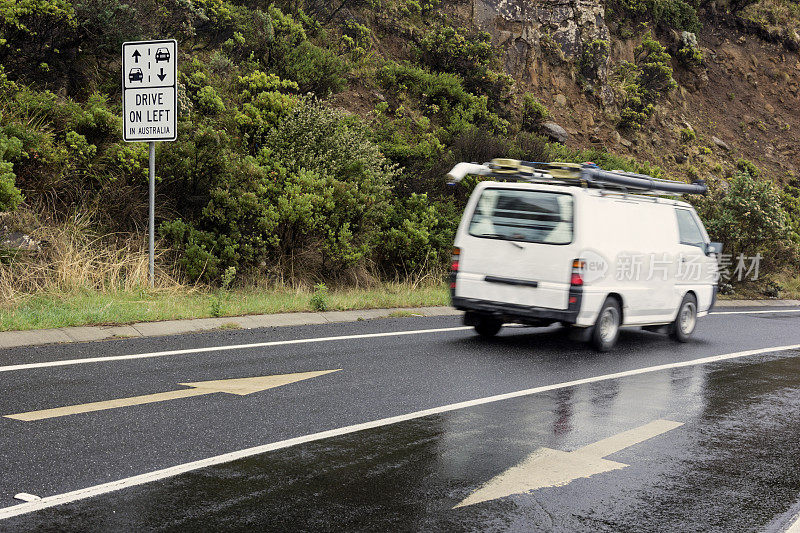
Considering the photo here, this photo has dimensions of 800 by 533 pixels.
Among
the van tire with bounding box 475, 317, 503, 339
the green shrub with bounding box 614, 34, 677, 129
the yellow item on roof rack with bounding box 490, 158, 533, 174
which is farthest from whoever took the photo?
the green shrub with bounding box 614, 34, 677, 129

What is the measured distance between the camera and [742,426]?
23.0 ft

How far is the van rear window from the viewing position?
10523 millimetres

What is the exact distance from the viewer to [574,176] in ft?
35.1

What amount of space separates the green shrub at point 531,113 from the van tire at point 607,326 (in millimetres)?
16927

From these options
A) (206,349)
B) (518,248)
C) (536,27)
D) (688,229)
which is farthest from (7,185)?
(536,27)

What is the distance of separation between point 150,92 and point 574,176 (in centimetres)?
645

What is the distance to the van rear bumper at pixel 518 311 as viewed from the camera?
10375 millimetres

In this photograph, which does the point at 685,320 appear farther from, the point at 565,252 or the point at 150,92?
the point at 150,92

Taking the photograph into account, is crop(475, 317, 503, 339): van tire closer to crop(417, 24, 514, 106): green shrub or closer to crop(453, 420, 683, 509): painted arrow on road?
crop(453, 420, 683, 509): painted arrow on road

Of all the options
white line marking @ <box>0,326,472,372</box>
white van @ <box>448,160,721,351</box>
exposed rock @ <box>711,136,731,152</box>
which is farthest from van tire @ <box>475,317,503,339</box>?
exposed rock @ <box>711,136,731,152</box>

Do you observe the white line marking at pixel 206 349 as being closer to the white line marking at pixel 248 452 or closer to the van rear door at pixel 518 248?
the van rear door at pixel 518 248

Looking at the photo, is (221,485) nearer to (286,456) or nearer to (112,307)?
(286,456)

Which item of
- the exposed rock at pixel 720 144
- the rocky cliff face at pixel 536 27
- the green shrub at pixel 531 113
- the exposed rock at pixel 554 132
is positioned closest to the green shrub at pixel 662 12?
the rocky cliff face at pixel 536 27

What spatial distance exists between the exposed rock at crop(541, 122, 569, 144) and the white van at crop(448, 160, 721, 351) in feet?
52.7
